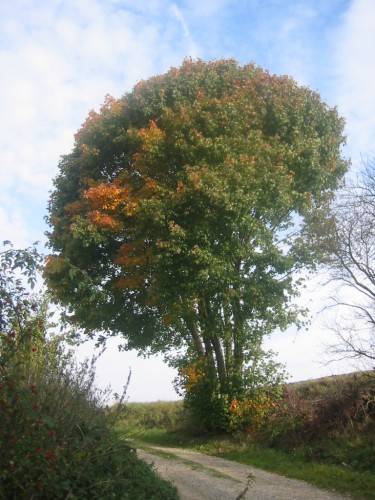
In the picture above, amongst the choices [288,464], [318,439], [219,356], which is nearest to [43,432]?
[288,464]

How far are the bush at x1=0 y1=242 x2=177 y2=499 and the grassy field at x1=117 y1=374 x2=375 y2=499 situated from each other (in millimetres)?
3036

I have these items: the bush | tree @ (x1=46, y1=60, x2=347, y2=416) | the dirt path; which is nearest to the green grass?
the dirt path

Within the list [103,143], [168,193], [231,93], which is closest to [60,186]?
[103,143]

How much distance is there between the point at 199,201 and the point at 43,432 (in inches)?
454

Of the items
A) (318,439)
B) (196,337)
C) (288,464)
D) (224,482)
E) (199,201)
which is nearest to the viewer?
(224,482)

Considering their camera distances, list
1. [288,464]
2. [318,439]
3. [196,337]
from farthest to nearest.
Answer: [196,337] → [318,439] → [288,464]

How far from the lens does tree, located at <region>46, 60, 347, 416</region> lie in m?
16.0

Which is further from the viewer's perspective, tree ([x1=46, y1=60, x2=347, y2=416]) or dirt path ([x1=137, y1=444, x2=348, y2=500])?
tree ([x1=46, y1=60, x2=347, y2=416])

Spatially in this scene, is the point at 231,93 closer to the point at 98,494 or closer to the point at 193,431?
the point at 193,431

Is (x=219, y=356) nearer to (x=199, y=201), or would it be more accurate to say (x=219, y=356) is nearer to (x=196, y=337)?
(x=196, y=337)

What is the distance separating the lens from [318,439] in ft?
46.0

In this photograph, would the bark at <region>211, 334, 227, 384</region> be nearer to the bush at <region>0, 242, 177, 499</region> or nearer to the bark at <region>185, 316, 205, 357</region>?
the bark at <region>185, 316, 205, 357</region>

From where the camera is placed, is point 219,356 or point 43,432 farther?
point 219,356

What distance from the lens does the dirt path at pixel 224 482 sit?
9.58 metres
